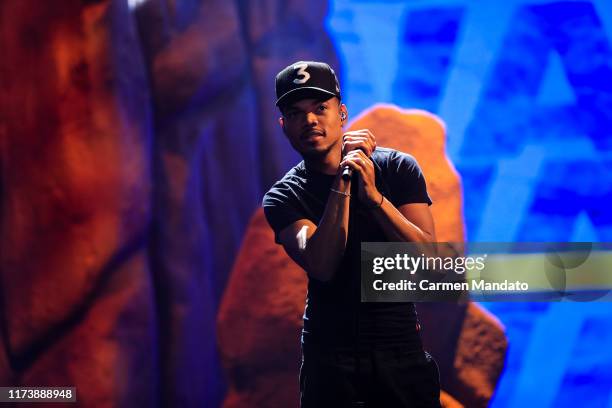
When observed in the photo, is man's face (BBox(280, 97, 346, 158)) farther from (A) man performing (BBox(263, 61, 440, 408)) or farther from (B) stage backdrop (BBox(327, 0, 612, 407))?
(B) stage backdrop (BBox(327, 0, 612, 407))

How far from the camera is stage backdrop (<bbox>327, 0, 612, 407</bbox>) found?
2406 millimetres

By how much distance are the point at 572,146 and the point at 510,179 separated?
0.26 m

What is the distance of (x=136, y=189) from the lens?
2623 millimetres

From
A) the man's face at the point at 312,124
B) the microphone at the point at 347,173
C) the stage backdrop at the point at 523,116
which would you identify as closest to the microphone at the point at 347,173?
the microphone at the point at 347,173

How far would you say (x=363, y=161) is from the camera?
159cm

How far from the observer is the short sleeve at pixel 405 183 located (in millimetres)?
1766

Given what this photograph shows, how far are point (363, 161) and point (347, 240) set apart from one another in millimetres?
253

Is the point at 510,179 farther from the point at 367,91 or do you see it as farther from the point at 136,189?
the point at 136,189

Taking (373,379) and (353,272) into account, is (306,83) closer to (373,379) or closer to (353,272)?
(353,272)

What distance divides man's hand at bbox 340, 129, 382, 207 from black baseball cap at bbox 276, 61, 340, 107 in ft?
0.54

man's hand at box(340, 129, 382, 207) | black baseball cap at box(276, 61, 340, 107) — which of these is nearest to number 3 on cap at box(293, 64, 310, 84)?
black baseball cap at box(276, 61, 340, 107)

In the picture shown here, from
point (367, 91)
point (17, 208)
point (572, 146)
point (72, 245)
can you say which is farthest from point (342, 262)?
point (17, 208)

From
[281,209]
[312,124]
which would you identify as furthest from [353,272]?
[312,124]

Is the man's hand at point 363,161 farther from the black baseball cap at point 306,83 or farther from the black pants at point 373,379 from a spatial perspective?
the black pants at point 373,379
